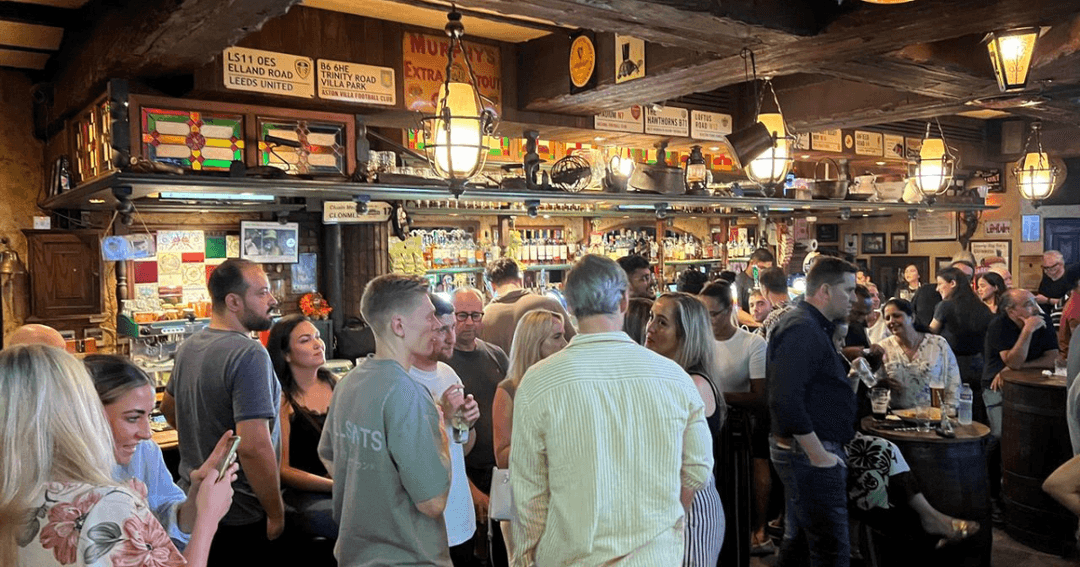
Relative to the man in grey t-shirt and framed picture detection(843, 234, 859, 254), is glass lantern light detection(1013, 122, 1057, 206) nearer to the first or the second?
framed picture detection(843, 234, 859, 254)

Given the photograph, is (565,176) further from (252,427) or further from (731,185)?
(252,427)

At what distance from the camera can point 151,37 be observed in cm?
365

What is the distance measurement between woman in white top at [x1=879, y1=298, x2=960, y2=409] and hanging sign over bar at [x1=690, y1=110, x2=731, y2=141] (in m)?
2.54

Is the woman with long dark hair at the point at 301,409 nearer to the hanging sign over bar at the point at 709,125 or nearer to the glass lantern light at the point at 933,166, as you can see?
the hanging sign over bar at the point at 709,125

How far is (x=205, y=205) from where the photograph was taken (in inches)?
245

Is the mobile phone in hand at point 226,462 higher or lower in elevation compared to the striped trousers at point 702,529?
higher

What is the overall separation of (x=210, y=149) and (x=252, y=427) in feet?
7.67

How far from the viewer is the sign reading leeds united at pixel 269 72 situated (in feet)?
14.9


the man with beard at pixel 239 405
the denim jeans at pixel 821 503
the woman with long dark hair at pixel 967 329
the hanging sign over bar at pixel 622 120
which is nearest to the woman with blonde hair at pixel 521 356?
the man with beard at pixel 239 405

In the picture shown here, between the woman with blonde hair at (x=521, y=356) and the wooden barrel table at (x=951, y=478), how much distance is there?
2.10 metres

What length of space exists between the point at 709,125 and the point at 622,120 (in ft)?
3.25

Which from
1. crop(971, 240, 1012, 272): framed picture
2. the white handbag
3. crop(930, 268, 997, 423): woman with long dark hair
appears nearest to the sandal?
crop(930, 268, 997, 423): woman with long dark hair

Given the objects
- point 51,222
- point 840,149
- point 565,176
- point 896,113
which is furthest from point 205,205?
point 840,149

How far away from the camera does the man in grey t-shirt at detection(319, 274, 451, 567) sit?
2.28 meters
